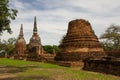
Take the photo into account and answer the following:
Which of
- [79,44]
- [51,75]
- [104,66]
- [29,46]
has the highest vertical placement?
[29,46]

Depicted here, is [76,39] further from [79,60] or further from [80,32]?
[79,60]

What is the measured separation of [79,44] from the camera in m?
23.4

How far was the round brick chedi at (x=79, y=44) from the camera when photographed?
75.4ft

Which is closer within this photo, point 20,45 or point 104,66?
point 104,66

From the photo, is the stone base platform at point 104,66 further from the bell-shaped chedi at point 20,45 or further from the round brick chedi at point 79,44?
the bell-shaped chedi at point 20,45

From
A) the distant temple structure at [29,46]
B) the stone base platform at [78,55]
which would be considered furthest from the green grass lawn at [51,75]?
the distant temple structure at [29,46]

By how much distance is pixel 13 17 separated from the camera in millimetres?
18594

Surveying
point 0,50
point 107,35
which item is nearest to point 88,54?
point 107,35

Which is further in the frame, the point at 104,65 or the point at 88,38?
the point at 88,38

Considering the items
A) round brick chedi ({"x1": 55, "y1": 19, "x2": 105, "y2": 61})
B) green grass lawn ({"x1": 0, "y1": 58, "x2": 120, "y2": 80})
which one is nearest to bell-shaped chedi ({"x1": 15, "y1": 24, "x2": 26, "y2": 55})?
round brick chedi ({"x1": 55, "y1": 19, "x2": 105, "y2": 61})

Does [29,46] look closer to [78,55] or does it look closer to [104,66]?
[78,55]

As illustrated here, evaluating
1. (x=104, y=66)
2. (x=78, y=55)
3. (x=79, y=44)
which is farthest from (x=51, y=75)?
(x=79, y=44)

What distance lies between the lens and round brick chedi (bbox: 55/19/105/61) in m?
23.0

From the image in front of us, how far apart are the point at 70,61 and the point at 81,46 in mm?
1883
